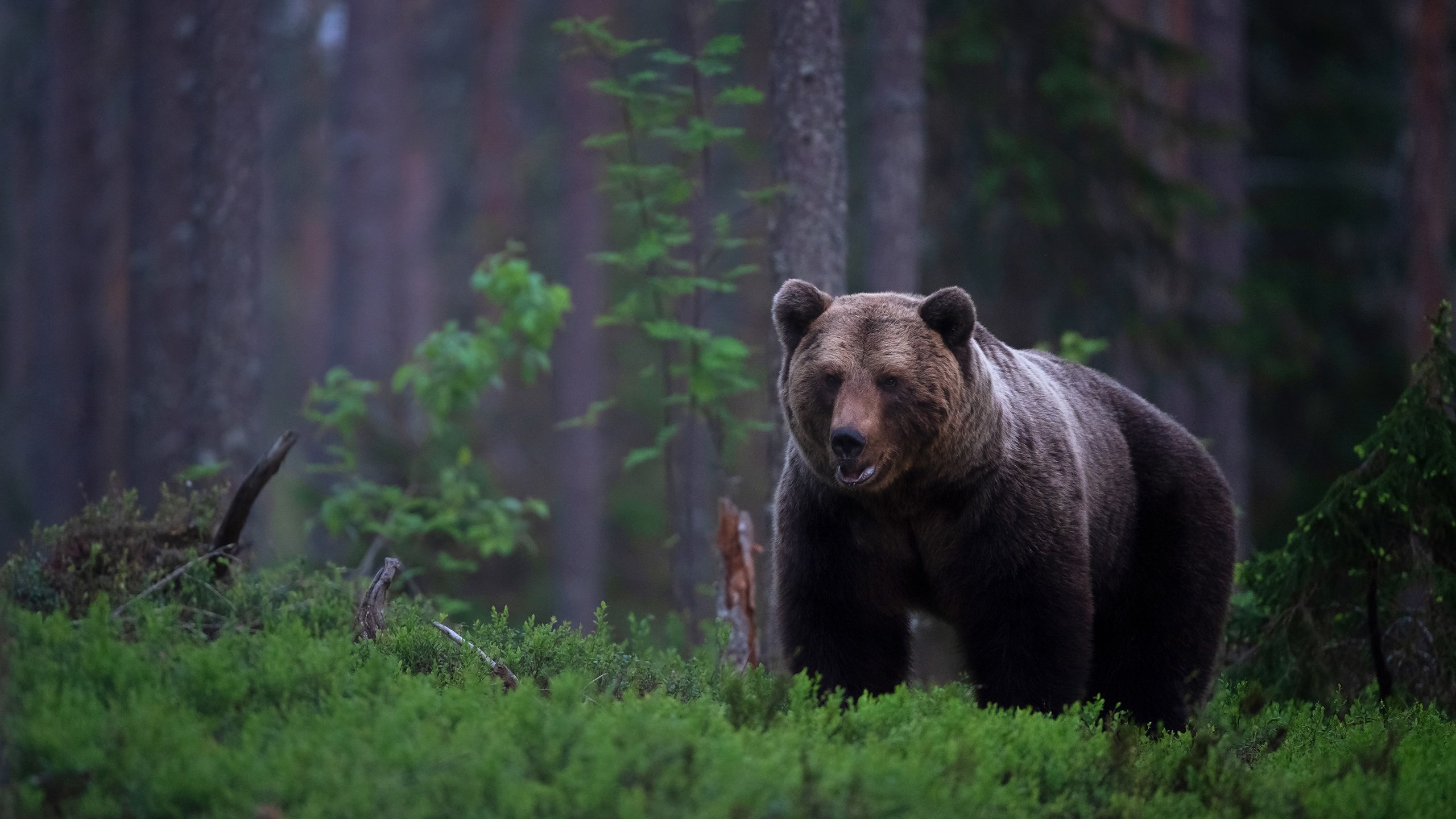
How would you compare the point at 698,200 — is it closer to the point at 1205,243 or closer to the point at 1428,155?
the point at 1205,243

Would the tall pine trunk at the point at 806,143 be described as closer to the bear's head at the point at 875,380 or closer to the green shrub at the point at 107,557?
the bear's head at the point at 875,380

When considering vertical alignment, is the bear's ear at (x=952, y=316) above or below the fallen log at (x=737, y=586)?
above

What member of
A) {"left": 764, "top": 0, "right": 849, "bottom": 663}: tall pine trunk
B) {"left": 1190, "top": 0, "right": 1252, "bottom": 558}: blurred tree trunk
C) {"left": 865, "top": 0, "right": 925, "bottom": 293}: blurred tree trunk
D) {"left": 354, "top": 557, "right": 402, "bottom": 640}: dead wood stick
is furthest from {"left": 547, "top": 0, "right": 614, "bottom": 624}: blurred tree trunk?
{"left": 354, "top": 557, "right": 402, "bottom": 640}: dead wood stick

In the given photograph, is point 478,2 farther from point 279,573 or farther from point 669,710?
point 669,710

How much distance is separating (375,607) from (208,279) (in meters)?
6.56

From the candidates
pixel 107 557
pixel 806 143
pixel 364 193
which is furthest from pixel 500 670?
pixel 364 193

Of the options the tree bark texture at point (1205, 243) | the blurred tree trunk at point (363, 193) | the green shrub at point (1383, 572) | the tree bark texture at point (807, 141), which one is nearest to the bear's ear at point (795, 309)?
the tree bark texture at point (807, 141)

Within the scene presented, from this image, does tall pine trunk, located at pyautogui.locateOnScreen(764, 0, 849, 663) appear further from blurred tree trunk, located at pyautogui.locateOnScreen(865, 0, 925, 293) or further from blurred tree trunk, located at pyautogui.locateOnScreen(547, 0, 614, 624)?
blurred tree trunk, located at pyautogui.locateOnScreen(547, 0, 614, 624)

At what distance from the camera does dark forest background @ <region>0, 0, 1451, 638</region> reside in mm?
11227

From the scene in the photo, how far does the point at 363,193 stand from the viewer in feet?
65.7

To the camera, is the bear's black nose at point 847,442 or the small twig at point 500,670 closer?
the bear's black nose at point 847,442

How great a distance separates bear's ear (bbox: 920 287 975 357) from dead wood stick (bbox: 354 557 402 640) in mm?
2573

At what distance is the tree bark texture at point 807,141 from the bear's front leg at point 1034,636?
122 inches

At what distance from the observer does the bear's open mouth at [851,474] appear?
197 inches
